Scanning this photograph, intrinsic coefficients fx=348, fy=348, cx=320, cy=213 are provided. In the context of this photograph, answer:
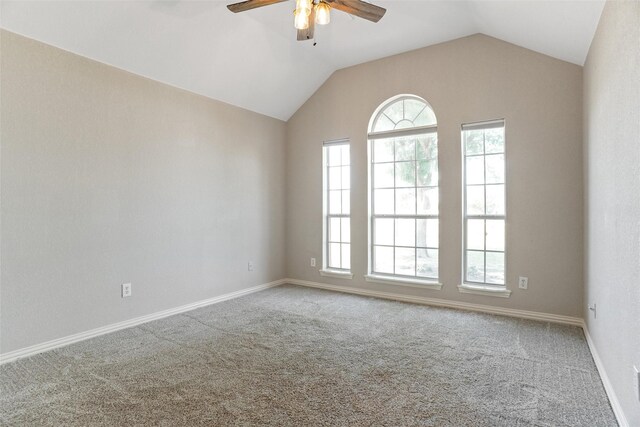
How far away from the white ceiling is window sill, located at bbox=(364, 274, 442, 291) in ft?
8.62

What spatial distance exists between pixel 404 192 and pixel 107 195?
10.7 feet

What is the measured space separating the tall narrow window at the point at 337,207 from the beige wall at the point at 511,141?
0.18 metres

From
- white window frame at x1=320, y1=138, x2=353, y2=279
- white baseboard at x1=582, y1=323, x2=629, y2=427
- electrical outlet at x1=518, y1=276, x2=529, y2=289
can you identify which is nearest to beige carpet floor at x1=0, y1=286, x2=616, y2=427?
white baseboard at x1=582, y1=323, x2=629, y2=427

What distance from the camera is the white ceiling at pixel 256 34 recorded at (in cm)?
268

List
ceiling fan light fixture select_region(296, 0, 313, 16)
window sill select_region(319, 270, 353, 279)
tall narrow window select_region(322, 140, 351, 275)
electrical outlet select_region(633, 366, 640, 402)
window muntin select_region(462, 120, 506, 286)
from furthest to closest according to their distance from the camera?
tall narrow window select_region(322, 140, 351, 275) → window sill select_region(319, 270, 353, 279) → window muntin select_region(462, 120, 506, 286) → ceiling fan light fixture select_region(296, 0, 313, 16) → electrical outlet select_region(633, 366, 640, 402)

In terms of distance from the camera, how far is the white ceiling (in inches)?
106

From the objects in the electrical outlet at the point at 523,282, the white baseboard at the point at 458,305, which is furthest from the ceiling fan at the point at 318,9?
the white baseboard at the point at 458,305

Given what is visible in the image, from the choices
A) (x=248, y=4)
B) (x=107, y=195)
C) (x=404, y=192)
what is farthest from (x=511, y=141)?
(x=107, y=195)

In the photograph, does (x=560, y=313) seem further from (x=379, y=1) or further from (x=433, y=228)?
(x=379, y=1)

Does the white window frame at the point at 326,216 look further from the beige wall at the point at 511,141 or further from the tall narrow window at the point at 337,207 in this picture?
the beige wall at the point at 511,141

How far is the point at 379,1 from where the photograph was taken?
10.6 ft

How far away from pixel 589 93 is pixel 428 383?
2.70m

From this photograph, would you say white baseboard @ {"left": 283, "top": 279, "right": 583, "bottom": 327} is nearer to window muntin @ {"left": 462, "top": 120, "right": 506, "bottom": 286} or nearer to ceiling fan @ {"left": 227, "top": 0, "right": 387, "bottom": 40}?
window muntin @ {"left": 462, "top": 120, "right": 506, "bottom": 286}

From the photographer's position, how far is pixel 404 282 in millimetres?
4246
